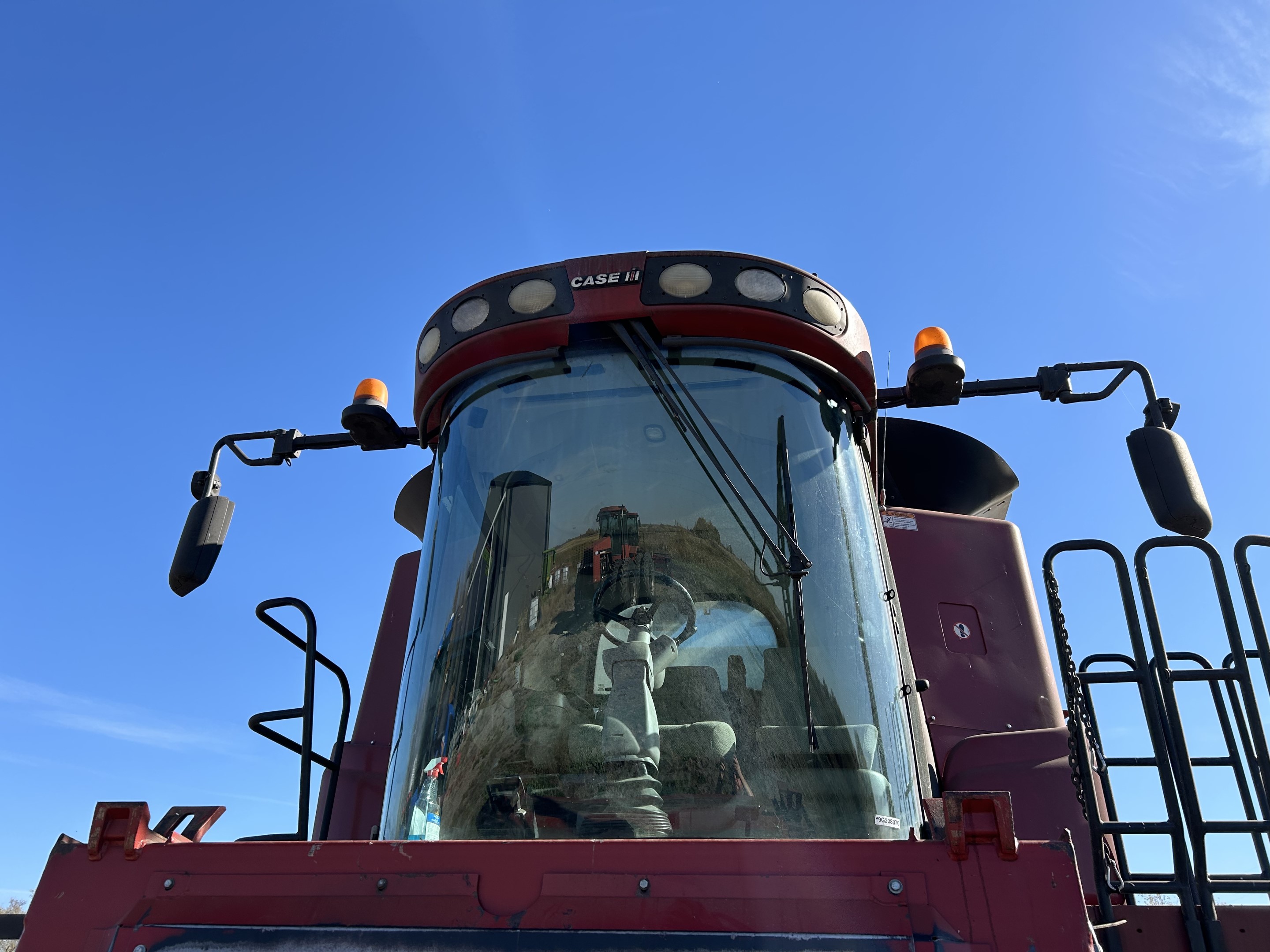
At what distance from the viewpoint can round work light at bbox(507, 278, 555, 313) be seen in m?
3.65

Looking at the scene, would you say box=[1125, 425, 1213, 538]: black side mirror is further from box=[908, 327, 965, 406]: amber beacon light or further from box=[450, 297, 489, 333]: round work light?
box=[450, 297, 489, 333]: round work light

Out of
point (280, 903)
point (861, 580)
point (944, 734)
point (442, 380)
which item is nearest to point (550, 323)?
point (442, 380)

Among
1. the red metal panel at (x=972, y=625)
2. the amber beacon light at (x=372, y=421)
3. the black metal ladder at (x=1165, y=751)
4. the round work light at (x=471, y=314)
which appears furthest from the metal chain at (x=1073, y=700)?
the amber beacon light at (x=372, y=421)

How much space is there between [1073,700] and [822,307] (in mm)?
1622

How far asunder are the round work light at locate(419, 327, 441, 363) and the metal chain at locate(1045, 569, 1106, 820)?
2298 millimetres

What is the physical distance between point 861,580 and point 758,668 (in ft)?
1.77

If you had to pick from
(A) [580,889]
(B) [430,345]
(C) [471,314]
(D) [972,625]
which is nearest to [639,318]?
(C) [471,314]

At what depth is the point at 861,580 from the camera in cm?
320

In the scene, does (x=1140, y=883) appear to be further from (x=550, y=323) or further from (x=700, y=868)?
(x=550, y=323)

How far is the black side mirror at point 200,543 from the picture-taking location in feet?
12.3

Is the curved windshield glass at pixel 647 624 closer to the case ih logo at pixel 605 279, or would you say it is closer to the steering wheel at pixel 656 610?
the steering wheel at pixel 656 610

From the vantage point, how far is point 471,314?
12.3 feet

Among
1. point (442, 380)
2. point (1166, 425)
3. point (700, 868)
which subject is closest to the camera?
point (700, 868)

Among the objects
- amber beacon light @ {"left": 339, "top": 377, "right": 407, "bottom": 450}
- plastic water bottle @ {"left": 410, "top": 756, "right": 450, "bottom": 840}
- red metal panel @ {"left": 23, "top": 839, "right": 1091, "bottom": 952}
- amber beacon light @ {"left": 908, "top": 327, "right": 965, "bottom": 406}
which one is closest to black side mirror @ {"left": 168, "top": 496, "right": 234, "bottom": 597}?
amber beacon light @ {"left": 339, "top": 377, "right": 407, "bottom": 450}
